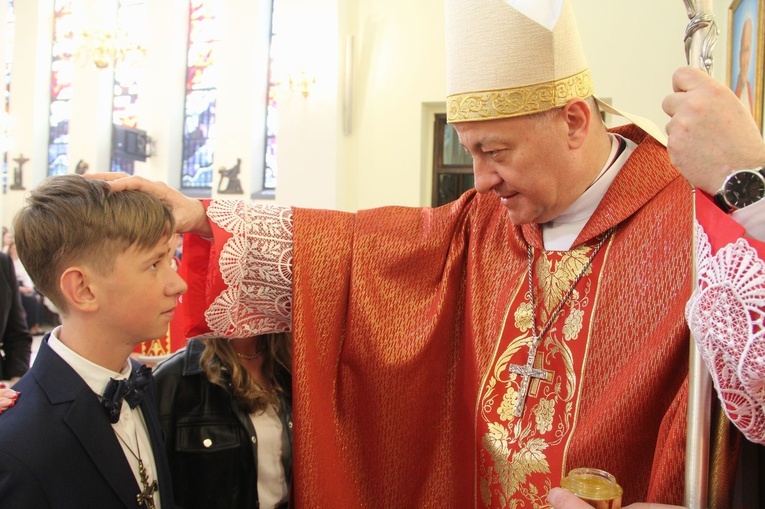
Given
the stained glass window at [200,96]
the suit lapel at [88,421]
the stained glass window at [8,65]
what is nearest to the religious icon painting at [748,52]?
the suit lapel at [88,421]

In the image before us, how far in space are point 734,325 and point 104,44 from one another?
31.8 feet

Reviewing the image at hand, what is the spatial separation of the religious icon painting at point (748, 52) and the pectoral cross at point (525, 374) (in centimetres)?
258

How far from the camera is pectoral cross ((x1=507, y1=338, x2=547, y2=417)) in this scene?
1.60 m

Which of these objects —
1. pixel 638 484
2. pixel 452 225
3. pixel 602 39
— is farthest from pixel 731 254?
pixel 602 39

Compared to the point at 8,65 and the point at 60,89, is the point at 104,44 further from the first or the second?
the point at 8,65

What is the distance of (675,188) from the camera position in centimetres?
164

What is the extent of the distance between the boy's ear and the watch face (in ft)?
4.08

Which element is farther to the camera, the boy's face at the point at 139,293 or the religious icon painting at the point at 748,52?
the religious icon painting at the point at 748,52

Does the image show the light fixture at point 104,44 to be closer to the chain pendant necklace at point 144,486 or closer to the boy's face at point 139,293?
the boy's face at point 139,293

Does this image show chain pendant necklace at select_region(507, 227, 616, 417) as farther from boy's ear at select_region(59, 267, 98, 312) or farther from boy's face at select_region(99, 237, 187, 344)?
boy's ear at select_region(59, 267, 98, 312)

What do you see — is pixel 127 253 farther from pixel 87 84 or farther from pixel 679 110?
pixel 87 84

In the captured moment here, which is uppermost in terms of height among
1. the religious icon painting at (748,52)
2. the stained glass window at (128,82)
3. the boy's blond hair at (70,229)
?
the stained glass window at (128,82)

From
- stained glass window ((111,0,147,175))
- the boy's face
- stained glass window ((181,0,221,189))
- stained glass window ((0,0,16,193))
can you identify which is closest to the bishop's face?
the boy's face

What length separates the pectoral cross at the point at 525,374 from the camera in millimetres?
1601
